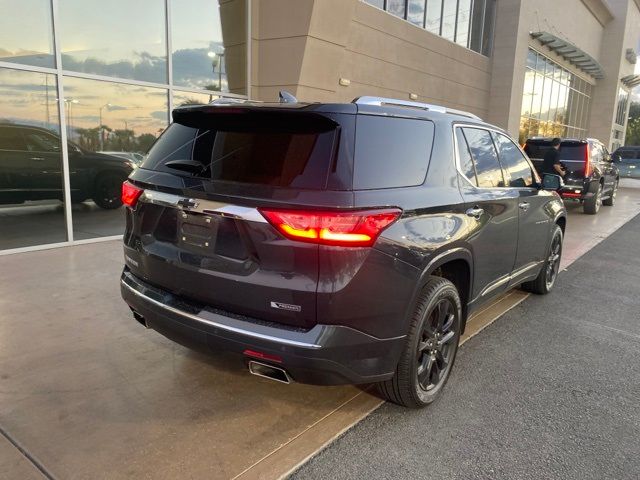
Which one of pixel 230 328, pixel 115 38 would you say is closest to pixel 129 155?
pixel 115 38

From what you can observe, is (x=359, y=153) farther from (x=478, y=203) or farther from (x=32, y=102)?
(x=32, y=102)

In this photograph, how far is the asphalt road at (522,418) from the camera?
262 centimetres

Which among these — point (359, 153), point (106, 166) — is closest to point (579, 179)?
point (106, 166)

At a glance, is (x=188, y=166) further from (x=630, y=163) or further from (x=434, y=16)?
(x=630, y=163)

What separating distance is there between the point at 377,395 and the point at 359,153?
5.39ft

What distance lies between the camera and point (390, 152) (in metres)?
2.76

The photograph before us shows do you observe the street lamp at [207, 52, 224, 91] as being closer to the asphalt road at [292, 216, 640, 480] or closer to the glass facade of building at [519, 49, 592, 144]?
the asphalt road at [292, 216, 640, 480]

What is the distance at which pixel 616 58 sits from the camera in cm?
3409

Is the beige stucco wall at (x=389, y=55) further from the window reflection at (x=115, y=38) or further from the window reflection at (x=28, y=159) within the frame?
the window reflection at (x=28, y=159)

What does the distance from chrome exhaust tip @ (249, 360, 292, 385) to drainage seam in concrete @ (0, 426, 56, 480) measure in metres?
1.08

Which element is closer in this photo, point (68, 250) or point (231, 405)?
point (231, 405)

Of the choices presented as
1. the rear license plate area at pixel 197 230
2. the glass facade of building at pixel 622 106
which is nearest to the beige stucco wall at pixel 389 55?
the rear license plate area at pixel 197 230

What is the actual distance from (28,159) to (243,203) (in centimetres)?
541

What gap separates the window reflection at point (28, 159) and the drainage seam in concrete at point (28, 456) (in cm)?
452
